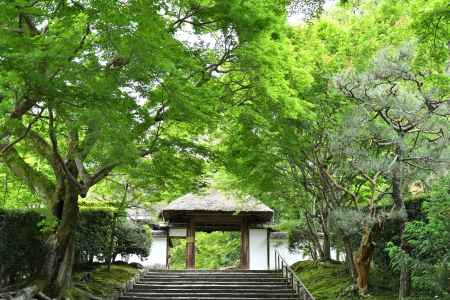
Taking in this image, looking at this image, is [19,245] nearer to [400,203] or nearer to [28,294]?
[28,294]

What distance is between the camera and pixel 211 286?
15516 millimetres

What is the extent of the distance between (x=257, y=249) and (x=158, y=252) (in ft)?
15.7

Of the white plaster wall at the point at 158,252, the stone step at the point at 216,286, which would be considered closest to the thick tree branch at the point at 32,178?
the stone step at the point at 216,286

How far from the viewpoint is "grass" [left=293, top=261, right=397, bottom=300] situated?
12.0m

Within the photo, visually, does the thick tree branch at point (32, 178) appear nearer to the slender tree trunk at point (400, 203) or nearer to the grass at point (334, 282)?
the grass at point (334, 282)

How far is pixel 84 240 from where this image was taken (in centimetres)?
1546

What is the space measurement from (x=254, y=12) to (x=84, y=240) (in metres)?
10.1

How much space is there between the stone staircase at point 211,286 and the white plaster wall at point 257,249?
4.75 m

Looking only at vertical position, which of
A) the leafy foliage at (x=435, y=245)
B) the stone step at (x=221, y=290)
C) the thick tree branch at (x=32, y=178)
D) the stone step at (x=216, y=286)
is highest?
the thick tree branch at (x=32, y=178)

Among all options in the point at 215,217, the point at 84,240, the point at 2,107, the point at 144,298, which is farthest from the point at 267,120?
the point at 215,217

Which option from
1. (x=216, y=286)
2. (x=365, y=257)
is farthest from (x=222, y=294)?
(x=365, y=257)

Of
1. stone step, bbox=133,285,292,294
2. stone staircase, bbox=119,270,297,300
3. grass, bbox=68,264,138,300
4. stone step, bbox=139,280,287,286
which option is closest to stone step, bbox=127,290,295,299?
stone staircase, bbox=119,270,297,300

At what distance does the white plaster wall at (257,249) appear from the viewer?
74.7 feet

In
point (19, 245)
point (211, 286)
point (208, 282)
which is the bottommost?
point (211, 286)
